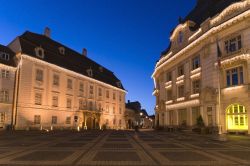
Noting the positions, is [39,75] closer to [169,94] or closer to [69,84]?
[69,84]

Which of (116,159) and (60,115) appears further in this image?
(60,115)

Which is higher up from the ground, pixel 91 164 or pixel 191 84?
pixel 191 84

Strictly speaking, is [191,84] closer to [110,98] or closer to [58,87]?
[58,87]

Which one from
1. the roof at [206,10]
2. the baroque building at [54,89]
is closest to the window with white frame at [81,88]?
the baroque building at [54,89]

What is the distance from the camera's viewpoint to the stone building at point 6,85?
36.1 m

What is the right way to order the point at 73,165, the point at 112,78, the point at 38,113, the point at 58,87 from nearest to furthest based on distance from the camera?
1. the point at 73,165
2. the point at 38,113
3. the point at 58,87
4. the point at 112,78

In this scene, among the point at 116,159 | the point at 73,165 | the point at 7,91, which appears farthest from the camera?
the point at 7,91

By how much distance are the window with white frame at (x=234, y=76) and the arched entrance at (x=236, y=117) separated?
254cm

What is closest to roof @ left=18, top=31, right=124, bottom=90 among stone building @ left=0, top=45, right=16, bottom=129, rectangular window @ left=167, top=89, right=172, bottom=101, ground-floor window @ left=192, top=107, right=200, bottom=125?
stone building @ left=0, top=45, right=16, bottom=129

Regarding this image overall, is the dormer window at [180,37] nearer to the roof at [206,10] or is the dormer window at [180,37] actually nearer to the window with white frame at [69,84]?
the roof at [206,10]

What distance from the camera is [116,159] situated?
1135cm

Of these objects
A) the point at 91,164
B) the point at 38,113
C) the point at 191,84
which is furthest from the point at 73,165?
the point at 38,113

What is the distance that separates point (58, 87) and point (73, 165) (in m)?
37.5

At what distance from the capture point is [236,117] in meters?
28.9
